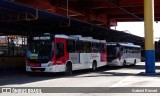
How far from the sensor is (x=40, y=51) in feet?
75.7

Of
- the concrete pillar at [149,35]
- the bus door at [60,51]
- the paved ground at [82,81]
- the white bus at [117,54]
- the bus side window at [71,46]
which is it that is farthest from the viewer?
the white bus at [117,54]

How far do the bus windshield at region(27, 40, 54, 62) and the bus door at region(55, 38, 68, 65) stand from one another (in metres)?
0.40

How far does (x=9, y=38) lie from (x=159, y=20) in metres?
31.0

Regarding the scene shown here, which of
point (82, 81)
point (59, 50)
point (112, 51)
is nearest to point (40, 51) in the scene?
point (59, 50)

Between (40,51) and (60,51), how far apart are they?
4.32 feet

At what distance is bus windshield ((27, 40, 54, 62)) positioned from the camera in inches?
899

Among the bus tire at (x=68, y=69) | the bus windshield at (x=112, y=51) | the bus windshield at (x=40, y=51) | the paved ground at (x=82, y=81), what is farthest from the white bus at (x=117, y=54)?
the bus windshield at (x=40, y=51)

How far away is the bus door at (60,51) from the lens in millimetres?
23016

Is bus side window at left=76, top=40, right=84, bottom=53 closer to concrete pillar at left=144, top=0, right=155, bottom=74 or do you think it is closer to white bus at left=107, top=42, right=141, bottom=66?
concrete pillar at left=144, top=0, right=155, bottom=74

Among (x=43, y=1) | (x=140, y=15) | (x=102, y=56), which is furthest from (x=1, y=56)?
(x=140, y=15)

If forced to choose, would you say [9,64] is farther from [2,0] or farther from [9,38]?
[2,0]

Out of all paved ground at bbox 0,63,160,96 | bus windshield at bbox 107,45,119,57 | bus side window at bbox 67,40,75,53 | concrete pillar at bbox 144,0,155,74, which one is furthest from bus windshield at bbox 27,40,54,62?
bus windshield at bbox 107,45,119,57

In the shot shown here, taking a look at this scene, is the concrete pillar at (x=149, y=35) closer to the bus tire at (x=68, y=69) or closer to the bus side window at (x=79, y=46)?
the bus side window at (x=79, y=46)

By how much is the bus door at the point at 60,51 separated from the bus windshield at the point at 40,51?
0.40 m
